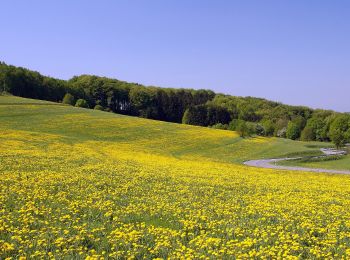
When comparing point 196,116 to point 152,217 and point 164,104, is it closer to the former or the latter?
point 164,104

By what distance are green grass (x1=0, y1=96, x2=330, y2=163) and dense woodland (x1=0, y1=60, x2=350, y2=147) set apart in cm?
3685

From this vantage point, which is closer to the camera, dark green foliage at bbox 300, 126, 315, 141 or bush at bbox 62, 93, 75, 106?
bush at bbox 62, 93, 75, 106

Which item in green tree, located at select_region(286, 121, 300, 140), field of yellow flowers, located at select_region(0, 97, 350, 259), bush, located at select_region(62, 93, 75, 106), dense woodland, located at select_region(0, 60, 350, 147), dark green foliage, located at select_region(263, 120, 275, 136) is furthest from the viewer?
green tree, located at select_region(286, 121, 300, 140)

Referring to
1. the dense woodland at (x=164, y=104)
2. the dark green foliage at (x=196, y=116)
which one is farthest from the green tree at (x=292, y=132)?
the dark green foliage at (x=196, y=116)

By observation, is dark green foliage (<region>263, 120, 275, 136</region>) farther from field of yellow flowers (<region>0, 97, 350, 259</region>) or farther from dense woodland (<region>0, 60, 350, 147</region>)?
field of yellow flowers (<region>0, 97, 350, 259</region>)

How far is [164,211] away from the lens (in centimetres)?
1388

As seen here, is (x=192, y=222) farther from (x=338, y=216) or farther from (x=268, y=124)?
(x=268, y=124)

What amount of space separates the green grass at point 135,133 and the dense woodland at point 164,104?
36853 mm

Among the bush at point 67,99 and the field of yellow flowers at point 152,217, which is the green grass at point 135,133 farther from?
the bush at point 67,99

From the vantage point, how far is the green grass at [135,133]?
195 feet

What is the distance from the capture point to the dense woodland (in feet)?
421

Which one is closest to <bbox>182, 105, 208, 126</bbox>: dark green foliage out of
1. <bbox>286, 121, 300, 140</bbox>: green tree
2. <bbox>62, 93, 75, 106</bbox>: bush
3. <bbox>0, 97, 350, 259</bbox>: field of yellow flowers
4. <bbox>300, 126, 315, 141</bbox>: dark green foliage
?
<bbox>286, 121, 300, 140</bbox>: green tree

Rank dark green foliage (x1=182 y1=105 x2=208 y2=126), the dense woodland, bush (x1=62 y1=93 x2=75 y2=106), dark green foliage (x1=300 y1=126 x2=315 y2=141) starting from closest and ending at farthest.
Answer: bush (x1=62 y1=93 x2=75 y2=106)
the dense woodland
dark green foliage (x1=300 y1=126 x2=315 y2=141)
dark green foliage (x1=182 y1=105 x2=208 y2=126)

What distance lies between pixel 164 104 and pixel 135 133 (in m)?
94.6
